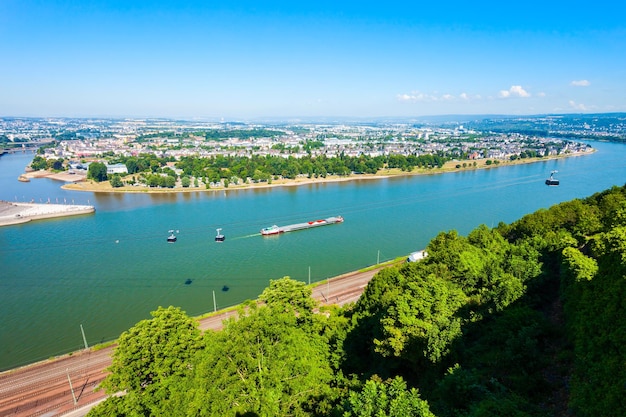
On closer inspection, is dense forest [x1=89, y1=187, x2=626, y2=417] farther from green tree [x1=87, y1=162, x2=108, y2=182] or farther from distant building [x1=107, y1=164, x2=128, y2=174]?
distant building [x1=107, y1=164, x2=128, y2=174]

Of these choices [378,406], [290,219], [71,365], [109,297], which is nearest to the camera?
[378,406]

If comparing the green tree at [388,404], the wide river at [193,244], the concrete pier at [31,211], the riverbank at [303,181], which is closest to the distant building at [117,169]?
the riverbank at [303,181]

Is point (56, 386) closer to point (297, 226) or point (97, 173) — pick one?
point (297, 226)

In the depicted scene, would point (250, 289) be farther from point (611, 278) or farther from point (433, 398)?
point (611, 278)

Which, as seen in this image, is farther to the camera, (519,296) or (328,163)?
(328,163)

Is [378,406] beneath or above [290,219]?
above

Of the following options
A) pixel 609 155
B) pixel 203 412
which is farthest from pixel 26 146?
pixel 609 155

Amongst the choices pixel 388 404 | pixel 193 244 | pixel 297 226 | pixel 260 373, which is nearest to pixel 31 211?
pixel 193 244
